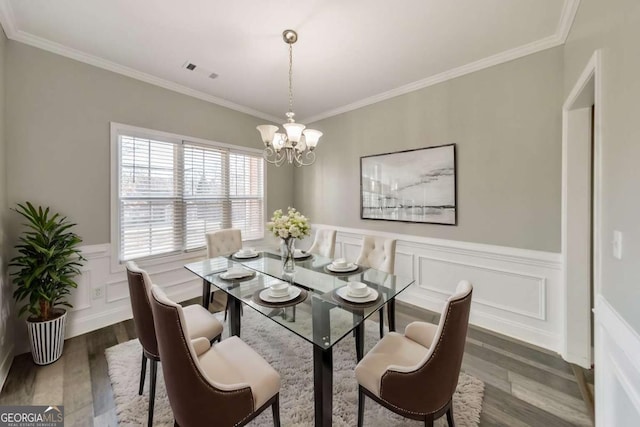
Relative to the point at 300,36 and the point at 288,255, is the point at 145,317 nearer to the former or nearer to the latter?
the point at 288,255

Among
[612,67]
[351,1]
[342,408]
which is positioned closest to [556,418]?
[342,408]

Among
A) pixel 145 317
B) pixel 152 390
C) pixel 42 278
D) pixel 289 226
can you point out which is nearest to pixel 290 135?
pixel 289 226

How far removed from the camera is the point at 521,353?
2.27m

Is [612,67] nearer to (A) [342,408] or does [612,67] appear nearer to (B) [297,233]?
(B) [297,233]

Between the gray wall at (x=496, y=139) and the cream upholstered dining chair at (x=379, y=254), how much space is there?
0.73m

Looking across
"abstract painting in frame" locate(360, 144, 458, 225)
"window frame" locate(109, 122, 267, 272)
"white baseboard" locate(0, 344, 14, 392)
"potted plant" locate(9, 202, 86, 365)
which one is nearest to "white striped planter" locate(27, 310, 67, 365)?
"potted plant" locate(9, 202, 86, 365)

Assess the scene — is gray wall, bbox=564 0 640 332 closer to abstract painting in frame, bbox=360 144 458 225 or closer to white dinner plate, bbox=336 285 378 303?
white dinner plate, bbox=336 285 378 303

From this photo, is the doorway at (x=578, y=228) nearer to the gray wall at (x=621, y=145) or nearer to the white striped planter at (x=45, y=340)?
the gray wall at (x=621, y=145)

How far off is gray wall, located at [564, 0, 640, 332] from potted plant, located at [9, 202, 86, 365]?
365 centimetres

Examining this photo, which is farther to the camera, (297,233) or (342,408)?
(297,233)

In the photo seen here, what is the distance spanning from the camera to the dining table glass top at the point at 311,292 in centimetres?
149

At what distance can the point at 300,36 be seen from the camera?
2.22 metres

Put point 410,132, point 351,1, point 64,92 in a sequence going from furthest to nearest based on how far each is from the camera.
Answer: point 410,132
point 64,92
point 351,1

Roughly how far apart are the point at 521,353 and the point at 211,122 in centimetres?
441
